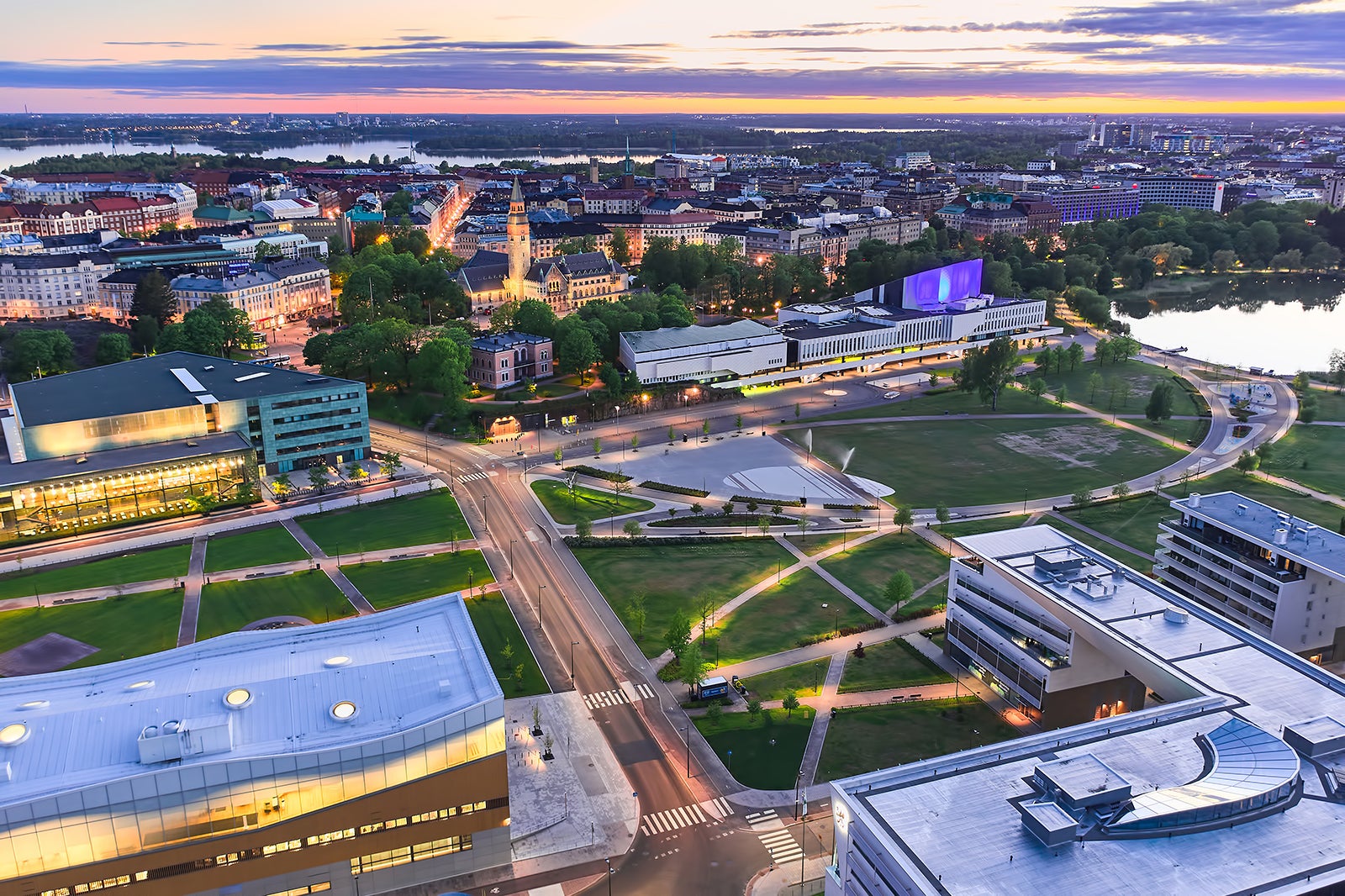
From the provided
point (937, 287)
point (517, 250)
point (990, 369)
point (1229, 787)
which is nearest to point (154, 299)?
point (517, 250)

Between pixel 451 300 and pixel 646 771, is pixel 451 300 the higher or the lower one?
the higher one

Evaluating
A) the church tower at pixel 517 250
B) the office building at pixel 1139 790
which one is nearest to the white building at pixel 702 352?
the church tower at pixel 517 250

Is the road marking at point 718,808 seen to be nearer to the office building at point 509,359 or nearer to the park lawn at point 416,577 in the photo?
the park lawn at point 416,577

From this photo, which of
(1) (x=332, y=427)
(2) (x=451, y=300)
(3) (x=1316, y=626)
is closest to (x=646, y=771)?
(3) (x=1316, y=626)

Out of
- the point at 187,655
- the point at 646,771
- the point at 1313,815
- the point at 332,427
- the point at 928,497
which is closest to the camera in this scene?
the point at 1313,815

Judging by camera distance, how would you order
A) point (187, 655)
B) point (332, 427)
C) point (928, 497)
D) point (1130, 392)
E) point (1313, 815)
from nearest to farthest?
point (1313, 815)
point (187, 655)
point (928, 497)
point (332, 427)
point (1130, 392)

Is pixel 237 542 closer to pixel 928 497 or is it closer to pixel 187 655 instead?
pixel 187 655

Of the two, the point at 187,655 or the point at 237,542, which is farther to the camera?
the point at 237,542
